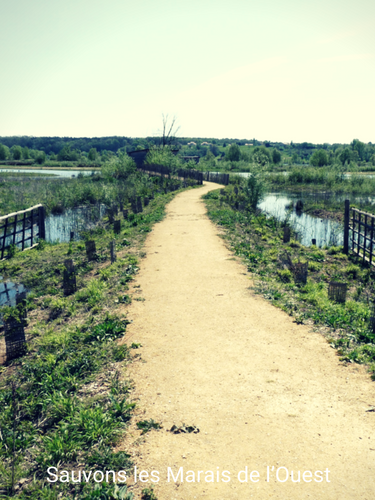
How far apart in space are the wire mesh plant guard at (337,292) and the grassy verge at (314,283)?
0.16 metres

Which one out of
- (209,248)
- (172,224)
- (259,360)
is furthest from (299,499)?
(172,224)

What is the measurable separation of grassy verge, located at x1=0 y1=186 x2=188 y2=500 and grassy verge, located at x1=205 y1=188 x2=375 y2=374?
3.58 metres

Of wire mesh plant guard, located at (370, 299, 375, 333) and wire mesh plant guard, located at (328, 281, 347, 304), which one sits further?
wire mesh plant guard, located at (328, 281, 347, 304)

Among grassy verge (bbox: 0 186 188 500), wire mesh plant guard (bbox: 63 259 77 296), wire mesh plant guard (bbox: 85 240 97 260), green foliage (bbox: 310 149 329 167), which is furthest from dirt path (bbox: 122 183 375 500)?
green foliage (bbox: 310 149 329 167)

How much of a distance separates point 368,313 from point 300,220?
57.3 feet

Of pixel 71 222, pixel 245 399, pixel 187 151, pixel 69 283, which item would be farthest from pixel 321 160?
pixel 187 151

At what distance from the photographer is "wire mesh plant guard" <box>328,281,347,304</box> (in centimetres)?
888

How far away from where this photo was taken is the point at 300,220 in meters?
24.9

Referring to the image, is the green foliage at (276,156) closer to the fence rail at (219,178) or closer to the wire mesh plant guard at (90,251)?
the fence rail at (219,178)

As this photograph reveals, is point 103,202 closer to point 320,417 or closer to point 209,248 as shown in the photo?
point 209,248

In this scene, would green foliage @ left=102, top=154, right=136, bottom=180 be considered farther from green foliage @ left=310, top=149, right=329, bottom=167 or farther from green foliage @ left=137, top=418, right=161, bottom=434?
green foliage @ left=137, top=418, right=161, bottom=434

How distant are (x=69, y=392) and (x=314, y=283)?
300 inches

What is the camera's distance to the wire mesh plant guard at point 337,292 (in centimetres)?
888

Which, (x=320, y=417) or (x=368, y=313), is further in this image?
(x=368, y=313)
